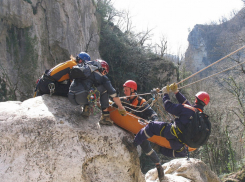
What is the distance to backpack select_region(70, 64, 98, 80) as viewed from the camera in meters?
3.87

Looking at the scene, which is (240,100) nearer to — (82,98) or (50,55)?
(50,55)

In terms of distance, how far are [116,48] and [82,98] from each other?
623 inches

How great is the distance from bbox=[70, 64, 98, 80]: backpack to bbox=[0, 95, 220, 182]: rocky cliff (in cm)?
76

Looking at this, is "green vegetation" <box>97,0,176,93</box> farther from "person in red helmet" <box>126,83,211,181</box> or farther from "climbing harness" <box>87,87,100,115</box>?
"climbing harness" <box>87,87,100,115</box>

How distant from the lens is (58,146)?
3648 mm

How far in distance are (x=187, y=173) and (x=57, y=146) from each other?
4.23 m

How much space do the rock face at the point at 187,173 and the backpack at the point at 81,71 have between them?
3.82 m

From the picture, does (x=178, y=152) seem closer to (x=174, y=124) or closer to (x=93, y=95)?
(x=174, y=124)

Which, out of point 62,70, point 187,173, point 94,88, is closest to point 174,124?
point 94,88

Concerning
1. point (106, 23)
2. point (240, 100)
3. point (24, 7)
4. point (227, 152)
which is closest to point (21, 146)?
point (24, 7)

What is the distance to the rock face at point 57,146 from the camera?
3439 millimetres

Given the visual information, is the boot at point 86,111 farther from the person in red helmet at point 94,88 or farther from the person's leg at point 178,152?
the person's leg at point 178,152

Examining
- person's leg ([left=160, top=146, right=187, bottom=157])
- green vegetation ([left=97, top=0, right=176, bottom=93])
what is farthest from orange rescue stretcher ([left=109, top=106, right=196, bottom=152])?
green vegetation ([left=97, top=0, right=176, bottom=93])

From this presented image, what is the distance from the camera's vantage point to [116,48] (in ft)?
63.4
